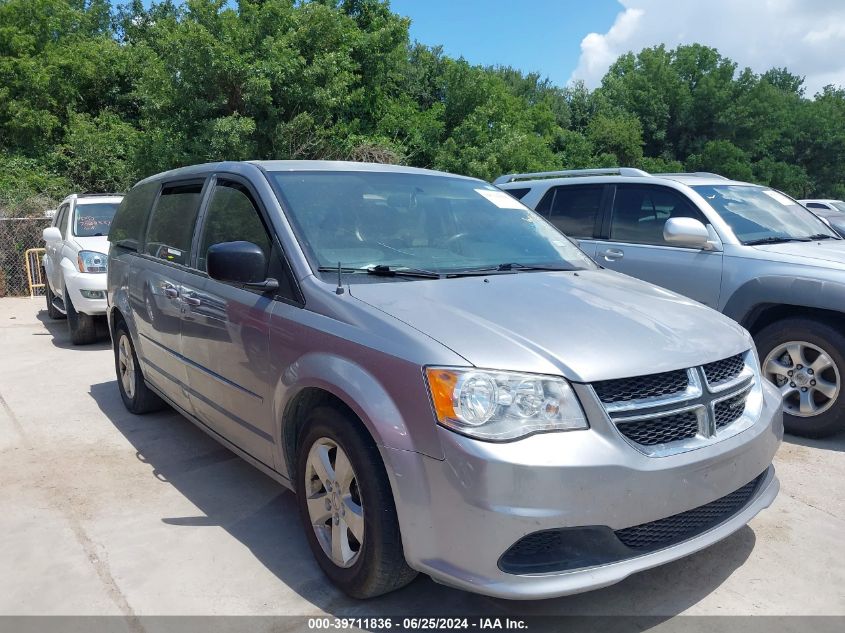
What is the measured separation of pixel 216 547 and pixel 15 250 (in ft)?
40.8

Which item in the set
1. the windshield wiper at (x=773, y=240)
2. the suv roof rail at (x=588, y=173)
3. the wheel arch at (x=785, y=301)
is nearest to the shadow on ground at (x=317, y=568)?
the wheel arch at (x=785, y=301)

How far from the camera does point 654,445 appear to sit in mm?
2590

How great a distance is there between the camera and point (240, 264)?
323cm

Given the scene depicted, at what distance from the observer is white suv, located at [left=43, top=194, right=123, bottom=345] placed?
823 cm

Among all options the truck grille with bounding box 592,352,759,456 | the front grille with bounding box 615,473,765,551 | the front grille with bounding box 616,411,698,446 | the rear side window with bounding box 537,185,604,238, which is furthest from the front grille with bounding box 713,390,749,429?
the rear side window with bounding box 537,185,604,238

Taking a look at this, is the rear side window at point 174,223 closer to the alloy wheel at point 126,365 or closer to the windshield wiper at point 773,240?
the alloy wheel at point 126,365

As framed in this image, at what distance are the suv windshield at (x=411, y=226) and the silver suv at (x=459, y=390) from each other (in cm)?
2

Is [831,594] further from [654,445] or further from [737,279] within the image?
[737,279]

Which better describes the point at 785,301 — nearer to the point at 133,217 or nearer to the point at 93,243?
the point at 133,217

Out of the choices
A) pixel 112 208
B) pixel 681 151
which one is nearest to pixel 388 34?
pixel 112 208

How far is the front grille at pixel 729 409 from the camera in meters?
2.82

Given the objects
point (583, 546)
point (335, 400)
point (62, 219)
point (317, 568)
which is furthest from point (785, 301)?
point (62, 219)

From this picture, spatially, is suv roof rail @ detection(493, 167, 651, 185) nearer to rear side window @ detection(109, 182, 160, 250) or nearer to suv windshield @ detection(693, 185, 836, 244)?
suv windshield @ detection(693, 185, 836, 244)

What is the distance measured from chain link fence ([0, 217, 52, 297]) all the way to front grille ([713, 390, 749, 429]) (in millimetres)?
14023
